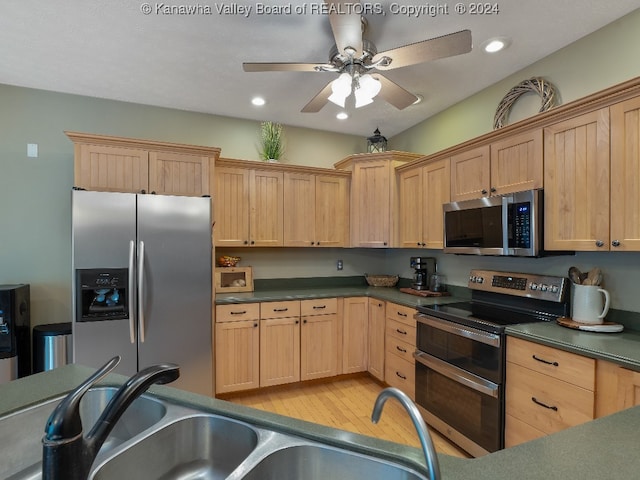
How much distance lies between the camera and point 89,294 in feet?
7.79

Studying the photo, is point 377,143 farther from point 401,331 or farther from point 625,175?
point 625,175

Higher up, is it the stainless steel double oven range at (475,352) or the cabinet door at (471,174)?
the cabinet door at (471,174)

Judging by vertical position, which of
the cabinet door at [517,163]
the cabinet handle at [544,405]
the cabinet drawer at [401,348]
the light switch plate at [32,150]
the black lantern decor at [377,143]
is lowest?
the cabinet drawer at [401,348]

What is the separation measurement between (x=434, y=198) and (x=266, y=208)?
1.65 m

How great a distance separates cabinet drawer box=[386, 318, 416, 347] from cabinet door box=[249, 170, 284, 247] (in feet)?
4.50

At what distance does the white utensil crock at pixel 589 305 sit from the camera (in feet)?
6.24

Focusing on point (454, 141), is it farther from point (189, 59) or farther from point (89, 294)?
point (89, 294)

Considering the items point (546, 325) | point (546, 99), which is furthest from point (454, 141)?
point (546, 325)

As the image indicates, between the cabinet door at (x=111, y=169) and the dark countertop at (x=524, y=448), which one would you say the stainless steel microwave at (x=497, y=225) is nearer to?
the dark countertop at (x=524, y=448)

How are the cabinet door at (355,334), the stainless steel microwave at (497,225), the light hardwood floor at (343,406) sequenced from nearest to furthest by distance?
the stainless steel microwave at (497,225), the light hardwood floor at (343,406), the cabinet door at (355,334)

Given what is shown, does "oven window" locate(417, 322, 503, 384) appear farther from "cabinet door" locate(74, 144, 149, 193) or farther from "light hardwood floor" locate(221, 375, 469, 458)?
"cabinet door" locate(74, 144, 149, 193)

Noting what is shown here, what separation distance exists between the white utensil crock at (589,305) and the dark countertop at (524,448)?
120cm

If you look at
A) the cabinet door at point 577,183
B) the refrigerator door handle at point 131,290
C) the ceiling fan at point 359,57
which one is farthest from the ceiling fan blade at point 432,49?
the refrigerator door handle at point 131,290

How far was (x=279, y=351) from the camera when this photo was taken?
3078 mm
